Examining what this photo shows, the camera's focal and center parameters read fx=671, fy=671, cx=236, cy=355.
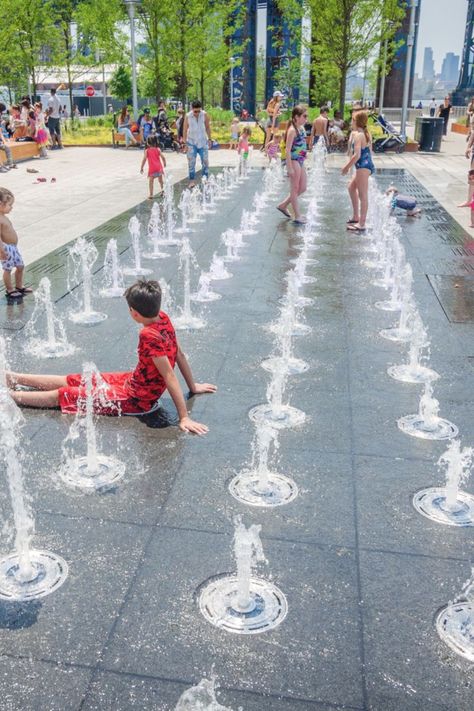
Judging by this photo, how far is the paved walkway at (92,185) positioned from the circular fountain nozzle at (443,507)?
6.59 m

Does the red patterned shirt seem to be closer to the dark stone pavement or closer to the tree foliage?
the dark stone pavement

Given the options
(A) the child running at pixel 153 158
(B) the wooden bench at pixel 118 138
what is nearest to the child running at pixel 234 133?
(B) the wooden bench at pixel 118 138

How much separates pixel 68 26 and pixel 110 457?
118 feet

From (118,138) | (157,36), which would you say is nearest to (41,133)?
(118,138)

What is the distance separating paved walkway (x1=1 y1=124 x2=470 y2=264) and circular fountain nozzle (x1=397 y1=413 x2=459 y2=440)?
5941 mm

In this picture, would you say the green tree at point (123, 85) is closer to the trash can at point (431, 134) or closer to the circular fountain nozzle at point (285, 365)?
the trash can at point (431, 134)

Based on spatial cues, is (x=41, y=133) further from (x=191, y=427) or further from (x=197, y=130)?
(x=191, y=427)

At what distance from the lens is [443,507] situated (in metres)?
3.59

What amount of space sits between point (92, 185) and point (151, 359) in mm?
12405

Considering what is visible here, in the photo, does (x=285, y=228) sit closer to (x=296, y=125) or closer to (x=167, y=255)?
(x=296, y=125)

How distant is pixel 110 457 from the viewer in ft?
13.4

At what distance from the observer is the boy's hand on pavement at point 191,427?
4.23 meters

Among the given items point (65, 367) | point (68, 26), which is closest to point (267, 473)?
point (65, 367)

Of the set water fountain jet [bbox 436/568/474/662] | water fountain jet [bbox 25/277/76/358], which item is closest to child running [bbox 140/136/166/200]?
water fountain jet [bbox 25/277/76/358]
